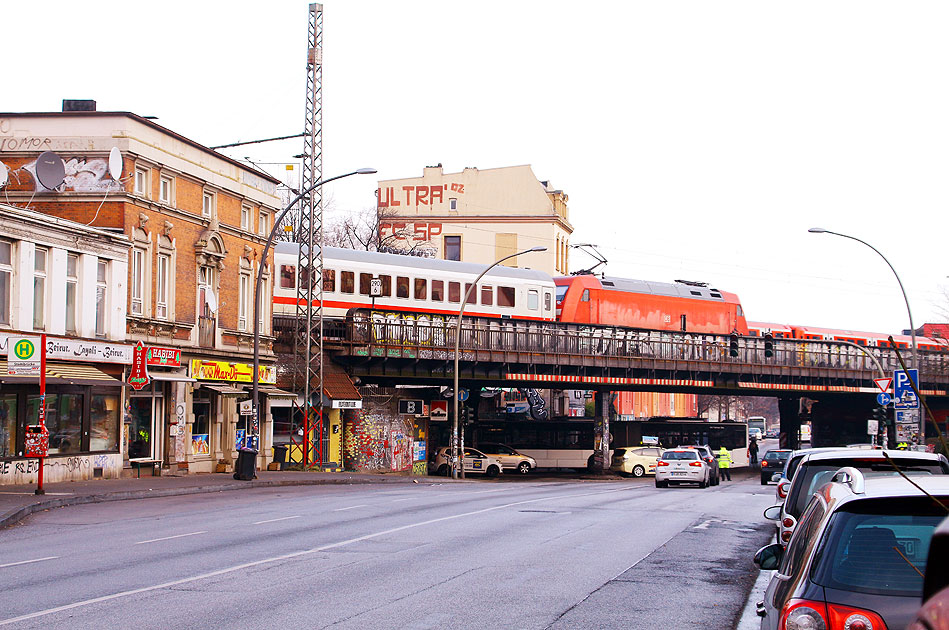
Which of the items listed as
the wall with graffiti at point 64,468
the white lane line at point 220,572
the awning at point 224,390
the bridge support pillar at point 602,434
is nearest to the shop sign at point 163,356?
the awning at point 224,390

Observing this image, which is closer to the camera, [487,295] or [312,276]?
[312,276]

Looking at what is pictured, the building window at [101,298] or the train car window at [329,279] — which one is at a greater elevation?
the train car window at [329,279]

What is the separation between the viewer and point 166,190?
33250mm

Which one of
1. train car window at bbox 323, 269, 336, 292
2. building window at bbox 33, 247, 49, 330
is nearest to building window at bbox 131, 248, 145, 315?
building window at bbox 33, 247, 49, 330

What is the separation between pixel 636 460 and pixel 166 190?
29.4m

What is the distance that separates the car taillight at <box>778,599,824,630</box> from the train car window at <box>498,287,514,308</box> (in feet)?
160

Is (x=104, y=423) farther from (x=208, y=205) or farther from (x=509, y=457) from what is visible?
(x=509, y=457)

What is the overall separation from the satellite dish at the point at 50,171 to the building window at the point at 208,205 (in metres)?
5.21

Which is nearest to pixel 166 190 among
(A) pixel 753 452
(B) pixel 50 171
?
(B) pixel 50 171

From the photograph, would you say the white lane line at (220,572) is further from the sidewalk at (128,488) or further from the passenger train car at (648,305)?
the passenger train car at (648,305)

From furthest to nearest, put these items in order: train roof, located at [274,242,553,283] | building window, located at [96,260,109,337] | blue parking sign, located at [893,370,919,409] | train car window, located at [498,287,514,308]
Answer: train car window, located at [498,287,514,308] < train roof, located at [274,242,553,283] < blue parking sign, located at [893,370,919,409] < building window, located at [96,260,109,337]

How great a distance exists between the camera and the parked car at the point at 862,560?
516 centimetres

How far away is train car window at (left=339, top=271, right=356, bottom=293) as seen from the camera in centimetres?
4806

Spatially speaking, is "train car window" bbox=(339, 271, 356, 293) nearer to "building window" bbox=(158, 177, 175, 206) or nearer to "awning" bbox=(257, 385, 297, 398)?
"awning" bbox=(257, 385, 297, 398)
